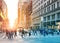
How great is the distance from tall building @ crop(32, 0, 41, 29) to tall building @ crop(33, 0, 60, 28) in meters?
0.01

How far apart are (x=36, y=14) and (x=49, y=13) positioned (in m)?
0.14

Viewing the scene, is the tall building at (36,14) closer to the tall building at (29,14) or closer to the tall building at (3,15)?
the tall building at (29,14)

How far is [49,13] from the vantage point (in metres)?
1.51

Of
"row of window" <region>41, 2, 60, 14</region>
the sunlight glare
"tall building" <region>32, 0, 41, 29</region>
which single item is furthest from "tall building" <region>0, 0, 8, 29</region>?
"row of window" <region>41, 2, 60, 14</region>

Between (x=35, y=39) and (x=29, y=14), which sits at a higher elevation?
(x=29, y=14)

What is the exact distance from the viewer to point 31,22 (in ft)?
5.04

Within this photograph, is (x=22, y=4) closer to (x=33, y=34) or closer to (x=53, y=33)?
(x=33, y=34)

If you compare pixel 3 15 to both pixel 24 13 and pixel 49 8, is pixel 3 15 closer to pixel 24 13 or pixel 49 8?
pixel 24 13

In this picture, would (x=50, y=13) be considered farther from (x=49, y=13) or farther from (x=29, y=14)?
(x=29, y=14)

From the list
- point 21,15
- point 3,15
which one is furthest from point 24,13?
point 3,15

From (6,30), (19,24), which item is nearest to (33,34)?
(19,24)

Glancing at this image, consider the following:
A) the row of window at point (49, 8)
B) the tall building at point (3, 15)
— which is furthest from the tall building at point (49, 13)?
the tall building at point (3, 15)

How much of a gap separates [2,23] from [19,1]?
295 mm

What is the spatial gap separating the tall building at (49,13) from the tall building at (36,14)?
0.04 feet
